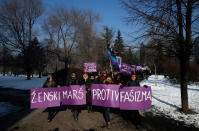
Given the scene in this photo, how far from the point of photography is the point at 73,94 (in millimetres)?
5574

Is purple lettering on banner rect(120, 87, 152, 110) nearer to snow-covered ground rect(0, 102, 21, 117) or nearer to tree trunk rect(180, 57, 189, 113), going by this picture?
tree trunk rect(180, 57, 189, 113)

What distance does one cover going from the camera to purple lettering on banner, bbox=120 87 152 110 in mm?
4871

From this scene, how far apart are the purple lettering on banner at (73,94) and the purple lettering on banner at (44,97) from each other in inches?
9.6

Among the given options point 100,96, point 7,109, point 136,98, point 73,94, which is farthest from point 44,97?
point 136,98

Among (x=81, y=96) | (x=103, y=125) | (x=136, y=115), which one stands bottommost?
(x=103, y=125)

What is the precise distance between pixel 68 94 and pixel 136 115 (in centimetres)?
268

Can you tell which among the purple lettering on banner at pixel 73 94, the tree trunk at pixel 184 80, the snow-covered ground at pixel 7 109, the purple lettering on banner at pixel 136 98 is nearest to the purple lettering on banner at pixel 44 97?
the purple lettering on banner at pixel 73 94

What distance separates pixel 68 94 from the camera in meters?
5.61

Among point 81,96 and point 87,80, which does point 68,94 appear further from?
point 87,80

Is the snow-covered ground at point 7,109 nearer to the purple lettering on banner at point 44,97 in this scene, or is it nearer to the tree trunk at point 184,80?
the purple lettering on banner at point 44,97

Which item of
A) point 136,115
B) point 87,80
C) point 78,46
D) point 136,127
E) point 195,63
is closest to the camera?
point 136,127

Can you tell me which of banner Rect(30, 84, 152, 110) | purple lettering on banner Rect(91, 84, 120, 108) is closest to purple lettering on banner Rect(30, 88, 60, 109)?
banner Rect(30, 84, 152, 110)

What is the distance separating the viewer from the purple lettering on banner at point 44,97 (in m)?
5.36

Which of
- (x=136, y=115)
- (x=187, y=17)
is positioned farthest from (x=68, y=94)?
(x=187, y=17)
